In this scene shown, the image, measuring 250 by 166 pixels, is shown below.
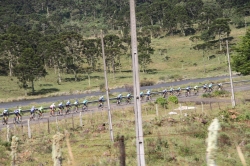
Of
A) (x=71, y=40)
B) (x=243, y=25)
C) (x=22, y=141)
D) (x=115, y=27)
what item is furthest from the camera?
(x=115, y=27)

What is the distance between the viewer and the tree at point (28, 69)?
2347 inches

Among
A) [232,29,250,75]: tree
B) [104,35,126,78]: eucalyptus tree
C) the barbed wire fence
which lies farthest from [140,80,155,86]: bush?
the barbed wire fence

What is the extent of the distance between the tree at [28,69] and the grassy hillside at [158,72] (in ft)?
5.94

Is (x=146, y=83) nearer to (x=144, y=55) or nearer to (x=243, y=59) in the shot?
(x=144, y=55)

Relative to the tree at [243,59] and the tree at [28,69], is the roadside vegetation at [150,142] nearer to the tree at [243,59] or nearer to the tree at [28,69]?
the tree at [243,59]

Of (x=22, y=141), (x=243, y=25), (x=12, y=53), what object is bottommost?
(x=22, y=141)

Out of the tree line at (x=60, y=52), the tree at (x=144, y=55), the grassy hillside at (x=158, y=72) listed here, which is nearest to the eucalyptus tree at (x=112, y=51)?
the tree line at (x=60, y=52)

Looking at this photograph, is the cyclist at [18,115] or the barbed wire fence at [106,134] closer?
the barbed wire fence at [106,134]

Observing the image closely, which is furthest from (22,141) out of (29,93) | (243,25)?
(243,25)

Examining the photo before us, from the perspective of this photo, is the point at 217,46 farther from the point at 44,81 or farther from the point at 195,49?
the point at 44,81

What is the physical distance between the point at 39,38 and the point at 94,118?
61.8m

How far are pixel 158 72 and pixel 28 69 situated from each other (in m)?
27.3

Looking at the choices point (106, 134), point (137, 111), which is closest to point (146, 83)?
point (106, 134)

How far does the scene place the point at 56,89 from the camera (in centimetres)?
6231
